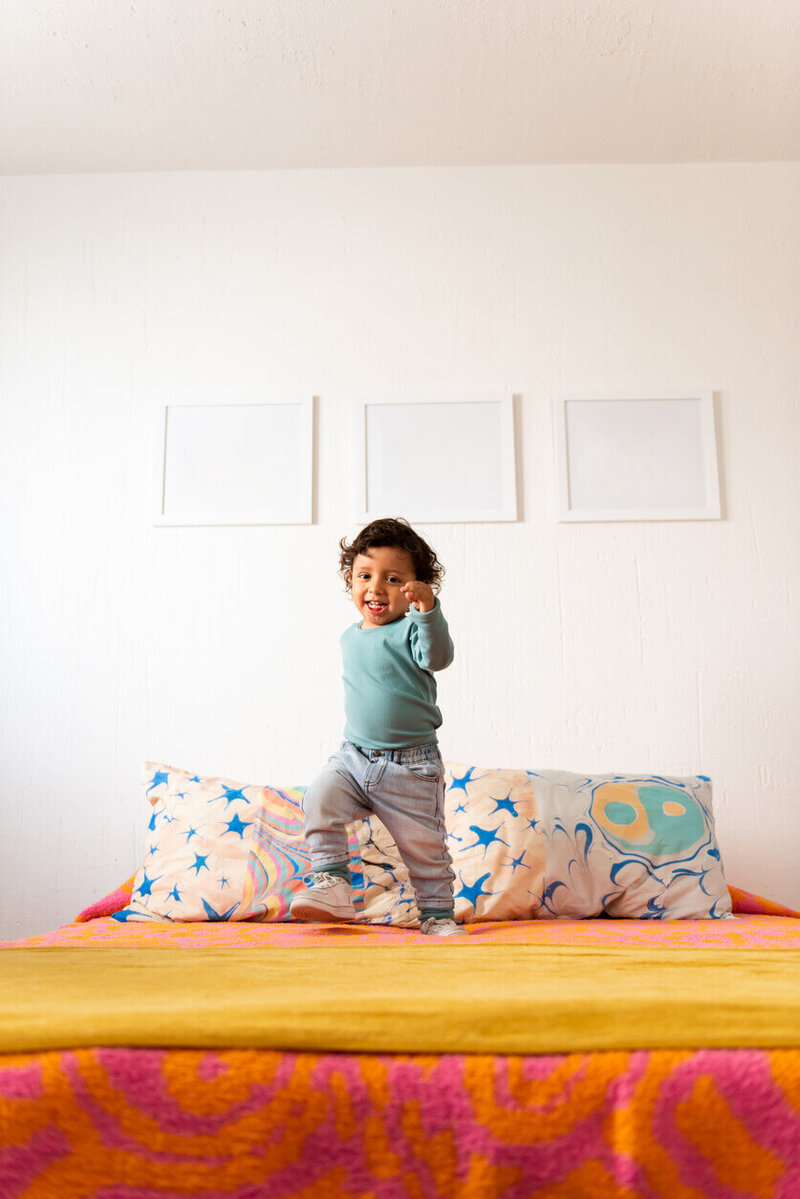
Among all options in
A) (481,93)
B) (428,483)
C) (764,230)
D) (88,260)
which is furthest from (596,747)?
(88,260)

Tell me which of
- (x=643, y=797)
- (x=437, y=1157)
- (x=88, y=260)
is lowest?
(x=437, y=1157)

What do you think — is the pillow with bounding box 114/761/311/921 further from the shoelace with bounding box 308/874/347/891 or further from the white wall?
the white wall

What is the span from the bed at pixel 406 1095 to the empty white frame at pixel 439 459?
5.70 feet

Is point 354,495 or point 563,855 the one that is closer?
point 563,855

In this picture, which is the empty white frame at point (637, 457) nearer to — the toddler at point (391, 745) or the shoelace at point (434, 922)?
the toddler at point (391, 745)

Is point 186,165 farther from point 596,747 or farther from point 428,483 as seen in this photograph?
point 596,747

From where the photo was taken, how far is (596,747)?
7.67 ft

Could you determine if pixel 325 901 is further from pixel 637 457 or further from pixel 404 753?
pixel 637 457

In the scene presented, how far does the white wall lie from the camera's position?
2350 mm

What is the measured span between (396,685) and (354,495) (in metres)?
0.77

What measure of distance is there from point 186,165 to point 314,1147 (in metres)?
2.55

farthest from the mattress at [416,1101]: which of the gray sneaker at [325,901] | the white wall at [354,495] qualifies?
the white wall at [354,495]

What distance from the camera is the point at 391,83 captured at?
2.36 metres

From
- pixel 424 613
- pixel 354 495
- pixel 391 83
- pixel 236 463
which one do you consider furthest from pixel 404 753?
pixel 391 83
